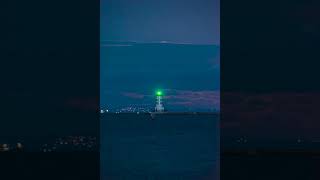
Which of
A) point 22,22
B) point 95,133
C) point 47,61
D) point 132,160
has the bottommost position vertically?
point 132,160

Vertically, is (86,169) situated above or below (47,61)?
below

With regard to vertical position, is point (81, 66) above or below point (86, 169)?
above
